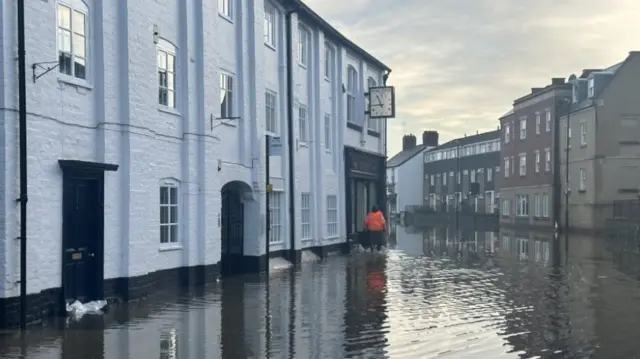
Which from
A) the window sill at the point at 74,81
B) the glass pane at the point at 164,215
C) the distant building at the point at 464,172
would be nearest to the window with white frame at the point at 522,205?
the distant building at the point at 464,172

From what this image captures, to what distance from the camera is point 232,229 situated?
20.5 meters

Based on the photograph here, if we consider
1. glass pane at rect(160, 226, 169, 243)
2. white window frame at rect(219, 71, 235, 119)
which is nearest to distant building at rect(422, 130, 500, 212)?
white window frame at rect(219, 71, 235, 119)

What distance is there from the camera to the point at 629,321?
12.0 meters

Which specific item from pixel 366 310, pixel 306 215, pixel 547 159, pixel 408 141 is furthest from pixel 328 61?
pixel 408 141

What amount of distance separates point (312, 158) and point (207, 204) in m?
9.23

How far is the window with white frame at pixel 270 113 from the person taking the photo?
2188cm

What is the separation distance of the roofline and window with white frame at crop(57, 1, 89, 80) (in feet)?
34.1

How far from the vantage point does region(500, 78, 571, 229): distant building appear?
53.6m

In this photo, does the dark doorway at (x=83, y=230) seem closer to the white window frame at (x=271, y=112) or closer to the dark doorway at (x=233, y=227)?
the dark doorway at (x=233, y=227)

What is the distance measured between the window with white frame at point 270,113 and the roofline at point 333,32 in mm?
3120

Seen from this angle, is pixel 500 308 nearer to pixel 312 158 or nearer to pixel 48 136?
pixel 48 136

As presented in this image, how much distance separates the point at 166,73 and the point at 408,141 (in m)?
84.0

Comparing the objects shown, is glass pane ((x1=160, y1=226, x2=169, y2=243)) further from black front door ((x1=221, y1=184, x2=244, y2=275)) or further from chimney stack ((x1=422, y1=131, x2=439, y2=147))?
chimney stack ((x1=422, y1=131, x2=439, y2=147))

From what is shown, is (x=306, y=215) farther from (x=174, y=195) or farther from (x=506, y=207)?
(x=506, y=207)
